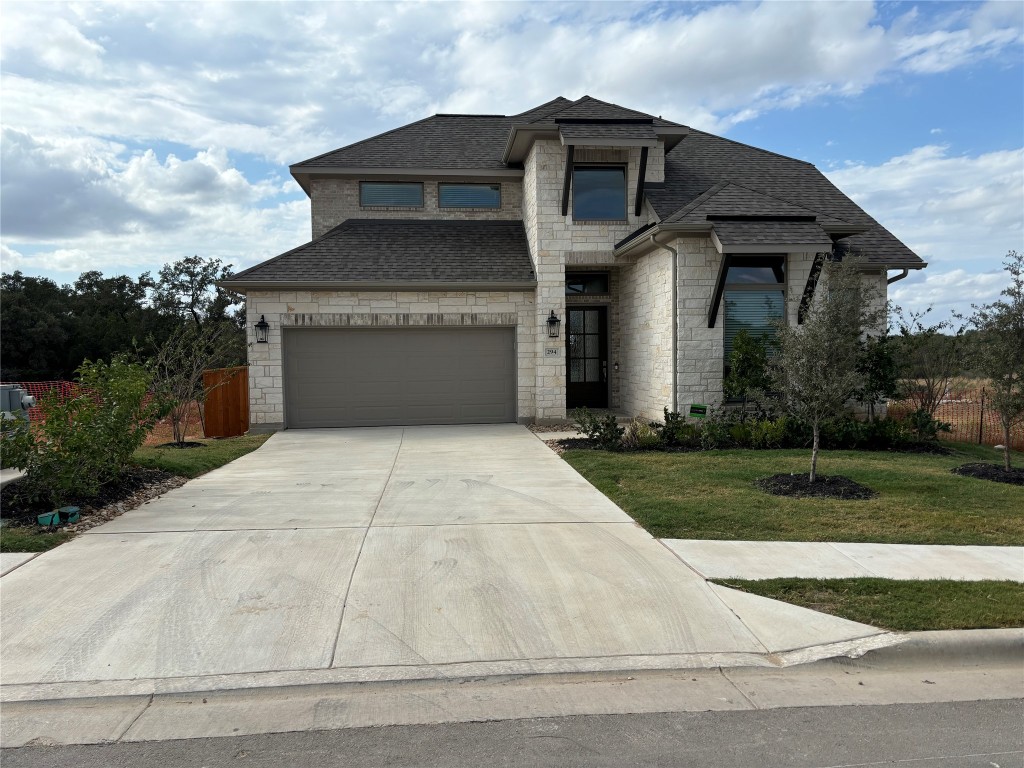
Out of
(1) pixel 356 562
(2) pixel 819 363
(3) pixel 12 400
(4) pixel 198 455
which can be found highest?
(2) pixel 819 363

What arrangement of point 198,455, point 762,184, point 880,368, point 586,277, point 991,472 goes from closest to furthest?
point 991,472 → point 198,455 → point 880,368 → point 762,184 → point 586,277

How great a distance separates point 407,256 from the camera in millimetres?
16078

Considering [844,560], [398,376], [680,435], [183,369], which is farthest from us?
A: [398,376]

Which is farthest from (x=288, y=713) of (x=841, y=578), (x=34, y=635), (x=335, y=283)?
(x=335, y=283)

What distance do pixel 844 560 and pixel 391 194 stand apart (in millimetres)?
14325

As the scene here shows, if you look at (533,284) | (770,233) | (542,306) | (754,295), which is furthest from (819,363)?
(533,284)

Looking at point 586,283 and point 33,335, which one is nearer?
point 586,283

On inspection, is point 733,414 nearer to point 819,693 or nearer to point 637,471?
point 637,471

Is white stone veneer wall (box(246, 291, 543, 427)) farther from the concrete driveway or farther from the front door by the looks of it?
the concrete driveway

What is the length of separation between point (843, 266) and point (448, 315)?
8.05 m

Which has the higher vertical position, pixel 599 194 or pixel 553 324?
pixel 599 194

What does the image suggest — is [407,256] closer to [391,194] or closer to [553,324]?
[391,194]

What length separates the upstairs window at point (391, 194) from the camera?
1764 cm

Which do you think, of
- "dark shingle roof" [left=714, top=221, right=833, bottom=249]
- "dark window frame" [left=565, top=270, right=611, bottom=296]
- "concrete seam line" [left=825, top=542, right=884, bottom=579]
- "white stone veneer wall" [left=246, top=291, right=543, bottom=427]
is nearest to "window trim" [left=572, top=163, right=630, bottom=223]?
"dark window frame" [left=565, top=270, right=611, bottom=296]
